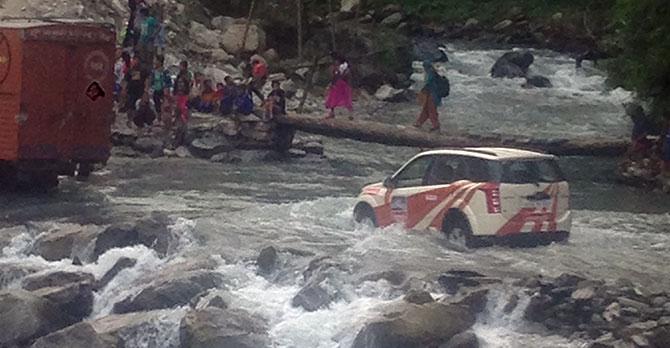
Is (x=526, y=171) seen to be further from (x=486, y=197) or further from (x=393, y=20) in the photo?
(x=393, y=20)

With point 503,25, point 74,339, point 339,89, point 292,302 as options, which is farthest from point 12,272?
point 503,25

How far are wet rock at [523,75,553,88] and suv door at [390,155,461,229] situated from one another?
74.8 feet

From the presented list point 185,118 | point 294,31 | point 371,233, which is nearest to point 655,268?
point 371,233

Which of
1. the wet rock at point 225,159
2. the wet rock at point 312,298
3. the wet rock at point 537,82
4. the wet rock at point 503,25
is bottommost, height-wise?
the wet rock at point 225,159

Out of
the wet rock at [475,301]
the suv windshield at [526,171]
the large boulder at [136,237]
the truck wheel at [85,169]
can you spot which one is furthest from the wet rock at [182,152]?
the wet rock at [475,301]

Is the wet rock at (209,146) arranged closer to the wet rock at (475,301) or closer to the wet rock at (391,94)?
the wet rock at (391,94)

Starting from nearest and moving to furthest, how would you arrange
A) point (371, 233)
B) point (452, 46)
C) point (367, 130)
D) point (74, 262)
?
point (74, 262) → point (371, 233) → point (367, 130) → point (452, 46)

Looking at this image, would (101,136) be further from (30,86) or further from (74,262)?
(74,262)

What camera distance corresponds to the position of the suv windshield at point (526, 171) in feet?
57.4

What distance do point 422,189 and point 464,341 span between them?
4.48 metres

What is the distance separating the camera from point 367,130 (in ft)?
86.3

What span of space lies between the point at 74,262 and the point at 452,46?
3203cm

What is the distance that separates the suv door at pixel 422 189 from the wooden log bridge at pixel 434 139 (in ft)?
17.9

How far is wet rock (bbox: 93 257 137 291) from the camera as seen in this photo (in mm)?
17000
